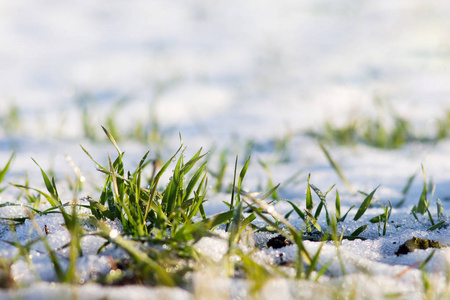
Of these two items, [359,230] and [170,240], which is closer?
[170,240]

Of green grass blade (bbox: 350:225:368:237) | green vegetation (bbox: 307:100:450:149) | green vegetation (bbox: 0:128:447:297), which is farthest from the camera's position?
green vegetation (bbox: 307:100:450:149)

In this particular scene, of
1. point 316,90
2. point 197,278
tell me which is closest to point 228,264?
point 197,278

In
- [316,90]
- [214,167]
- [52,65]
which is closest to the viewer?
[214,167]

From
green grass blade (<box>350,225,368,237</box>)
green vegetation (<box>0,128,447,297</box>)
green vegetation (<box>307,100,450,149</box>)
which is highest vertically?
green vegetation (<box>0,128,447,297</box>)

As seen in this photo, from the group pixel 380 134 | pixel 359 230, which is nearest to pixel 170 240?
pixel 359 230

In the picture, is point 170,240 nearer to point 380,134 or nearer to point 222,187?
point 222,187

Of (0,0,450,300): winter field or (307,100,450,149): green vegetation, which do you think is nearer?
(0,0,450,300): winter field

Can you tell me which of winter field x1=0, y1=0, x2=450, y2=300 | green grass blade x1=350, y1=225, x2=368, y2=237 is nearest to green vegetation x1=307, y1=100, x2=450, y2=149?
winter field x1=0, y1=0, x2=450, y2=300

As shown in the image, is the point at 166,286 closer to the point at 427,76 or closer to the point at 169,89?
the point at 169,89

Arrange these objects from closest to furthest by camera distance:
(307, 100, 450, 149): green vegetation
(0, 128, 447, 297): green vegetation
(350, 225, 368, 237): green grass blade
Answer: (0, 128, 447, 297): green vegetation, (350, 225, 368, 237): green grass blade, (307, 100, 450, 149): green vegetation

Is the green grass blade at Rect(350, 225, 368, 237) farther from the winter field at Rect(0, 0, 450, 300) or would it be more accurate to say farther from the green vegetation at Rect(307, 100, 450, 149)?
the green vegetation at Rect(307, 100, 450, 149)

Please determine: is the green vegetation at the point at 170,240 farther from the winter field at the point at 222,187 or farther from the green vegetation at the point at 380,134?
the green vegetation at the point at 380,134
